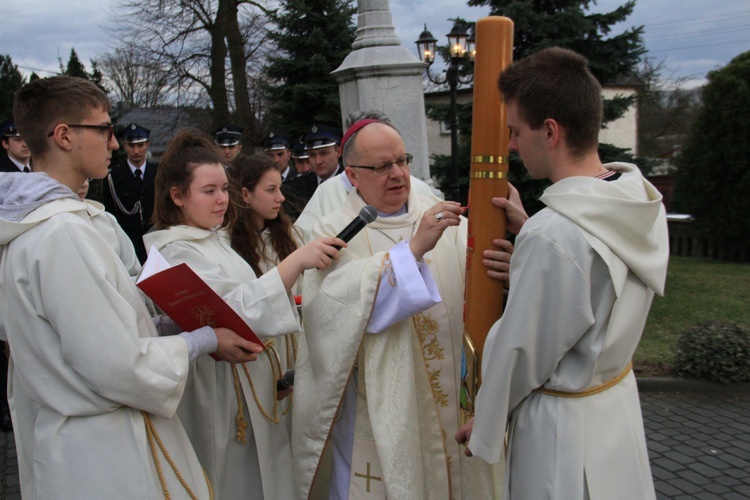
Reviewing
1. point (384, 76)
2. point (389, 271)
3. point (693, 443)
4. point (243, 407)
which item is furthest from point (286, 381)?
point (384, 76)

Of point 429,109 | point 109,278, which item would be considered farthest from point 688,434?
point 429,109

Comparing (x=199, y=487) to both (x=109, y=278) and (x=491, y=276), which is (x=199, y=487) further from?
(x=491, y=276)

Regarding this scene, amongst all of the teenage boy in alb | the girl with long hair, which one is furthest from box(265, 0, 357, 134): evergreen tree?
the teenage boy in alb

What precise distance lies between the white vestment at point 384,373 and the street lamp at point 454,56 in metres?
8.91

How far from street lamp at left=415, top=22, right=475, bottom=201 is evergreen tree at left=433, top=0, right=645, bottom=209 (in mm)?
307

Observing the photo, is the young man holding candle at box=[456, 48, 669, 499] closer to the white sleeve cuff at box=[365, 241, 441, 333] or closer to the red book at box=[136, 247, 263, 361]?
the white sleeve cuff at box=[365, 241, 441, 333]

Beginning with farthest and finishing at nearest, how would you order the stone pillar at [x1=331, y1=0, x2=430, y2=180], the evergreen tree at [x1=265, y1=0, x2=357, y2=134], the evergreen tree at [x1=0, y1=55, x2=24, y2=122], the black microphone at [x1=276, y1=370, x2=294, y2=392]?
1. the evergreen tree at [x1=265, y1=0, x2=357, y2=134]
2. the evergreen tree at [x1=0, y1=55, x2=24, y2=122]
3. the stone pillar at [x1=331, y1=0, x2=430, y2=180]
4. the black microphone at [x1=276, y1=370, x2=294, y2=392]

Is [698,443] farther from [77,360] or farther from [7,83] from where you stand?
[7,83]

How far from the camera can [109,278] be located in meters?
1.96

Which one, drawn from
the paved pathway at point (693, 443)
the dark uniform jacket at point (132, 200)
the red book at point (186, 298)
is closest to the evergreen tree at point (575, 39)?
the paved pathway at point (693, 443)

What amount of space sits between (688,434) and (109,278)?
468cm

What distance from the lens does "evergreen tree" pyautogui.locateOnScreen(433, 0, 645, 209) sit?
10.5 m

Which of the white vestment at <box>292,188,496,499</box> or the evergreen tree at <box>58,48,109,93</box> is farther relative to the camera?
the evergreen tree at <box>58,48,109,93</box>

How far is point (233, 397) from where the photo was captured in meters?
2.80
